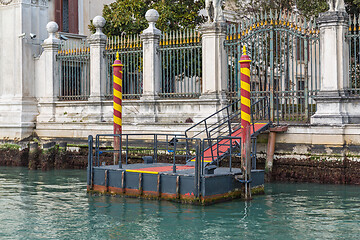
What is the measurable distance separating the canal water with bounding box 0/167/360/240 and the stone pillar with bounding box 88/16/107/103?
5526 millimetres

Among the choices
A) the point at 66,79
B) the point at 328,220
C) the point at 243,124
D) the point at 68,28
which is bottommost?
the point at 328,220

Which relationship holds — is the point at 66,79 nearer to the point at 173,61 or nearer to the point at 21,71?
the point at 21,71

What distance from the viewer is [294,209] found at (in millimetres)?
12469

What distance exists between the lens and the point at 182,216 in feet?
38.4

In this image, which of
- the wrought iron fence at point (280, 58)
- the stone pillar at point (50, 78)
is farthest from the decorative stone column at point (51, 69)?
the wrought iron fence at point (280, 58)

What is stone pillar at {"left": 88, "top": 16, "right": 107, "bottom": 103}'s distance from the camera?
20.3 metres

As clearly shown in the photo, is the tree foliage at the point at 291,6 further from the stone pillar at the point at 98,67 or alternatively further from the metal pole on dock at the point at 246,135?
the metal pole on dock at the point at 246,135

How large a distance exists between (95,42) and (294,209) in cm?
1042

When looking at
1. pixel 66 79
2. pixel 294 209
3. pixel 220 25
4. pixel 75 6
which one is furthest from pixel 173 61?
pixel 75 6

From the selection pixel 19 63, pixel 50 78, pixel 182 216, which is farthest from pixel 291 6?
pixel 182 216

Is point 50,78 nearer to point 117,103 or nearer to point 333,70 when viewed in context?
point 117,103

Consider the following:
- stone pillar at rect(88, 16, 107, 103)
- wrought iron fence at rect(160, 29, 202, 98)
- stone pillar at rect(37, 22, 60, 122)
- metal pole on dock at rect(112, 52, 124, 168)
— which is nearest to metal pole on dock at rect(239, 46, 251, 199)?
metal pole on dock at rect(112, 52, 124, 168)

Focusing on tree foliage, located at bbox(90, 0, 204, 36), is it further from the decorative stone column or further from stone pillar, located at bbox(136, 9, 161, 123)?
stone pillar, located at bbox(136, 9, 161, 123)

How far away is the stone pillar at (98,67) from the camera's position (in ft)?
66.6
